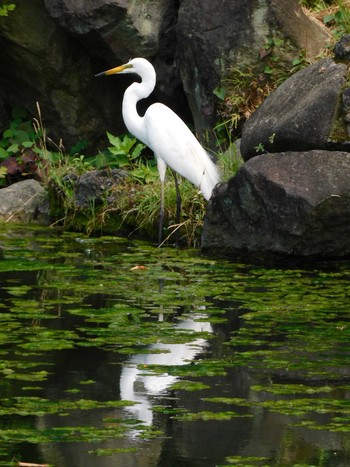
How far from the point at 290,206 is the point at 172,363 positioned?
3061 millimetres

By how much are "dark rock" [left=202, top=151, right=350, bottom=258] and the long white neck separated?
66.2 inches

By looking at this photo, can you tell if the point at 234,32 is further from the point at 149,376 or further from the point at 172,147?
the point at 149,376

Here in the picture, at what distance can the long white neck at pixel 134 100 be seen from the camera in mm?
10211

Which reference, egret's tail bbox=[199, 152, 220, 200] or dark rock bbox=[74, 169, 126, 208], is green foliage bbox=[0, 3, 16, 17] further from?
egret's tail bbox=[199, 152, 220, 200]

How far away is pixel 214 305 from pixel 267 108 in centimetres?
285

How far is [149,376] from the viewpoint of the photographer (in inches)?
205

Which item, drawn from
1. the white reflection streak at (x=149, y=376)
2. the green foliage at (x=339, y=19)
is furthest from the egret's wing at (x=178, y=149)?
the white reflection streak at (x=149, y=376)

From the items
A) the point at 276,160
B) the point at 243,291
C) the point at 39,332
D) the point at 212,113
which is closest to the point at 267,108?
the point at 276,160

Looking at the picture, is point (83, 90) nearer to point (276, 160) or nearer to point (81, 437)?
point (276, 160)

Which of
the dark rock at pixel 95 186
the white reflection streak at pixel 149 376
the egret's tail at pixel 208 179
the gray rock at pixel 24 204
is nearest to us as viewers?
the white reflection streak at pixel 149 376

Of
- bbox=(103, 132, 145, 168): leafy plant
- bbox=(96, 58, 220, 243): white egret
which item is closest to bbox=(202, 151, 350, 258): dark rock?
bbox=(96, 58, 220, 243): white egret

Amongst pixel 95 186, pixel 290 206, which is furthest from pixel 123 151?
pixel 290 206

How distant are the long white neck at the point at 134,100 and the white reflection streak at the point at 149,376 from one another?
4259 mm

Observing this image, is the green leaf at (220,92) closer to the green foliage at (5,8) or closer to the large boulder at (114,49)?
the large boulder at (114,49)
